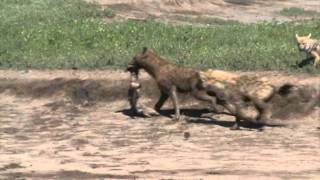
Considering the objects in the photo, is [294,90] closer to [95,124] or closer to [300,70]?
[300,70]

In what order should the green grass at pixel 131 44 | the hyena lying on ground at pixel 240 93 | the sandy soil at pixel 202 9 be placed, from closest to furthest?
the hyena lying on ground at pixel 240 93 < the green grass at pixel 131 44 < the sandy soil at pixel 202 9

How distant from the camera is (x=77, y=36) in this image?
699 inches

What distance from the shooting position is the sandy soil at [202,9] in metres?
27.3

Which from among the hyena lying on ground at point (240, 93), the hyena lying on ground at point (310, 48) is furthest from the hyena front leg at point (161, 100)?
the hyena lying on ground at point (310, 48)

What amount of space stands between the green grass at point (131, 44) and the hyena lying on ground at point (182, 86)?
181 centimetres

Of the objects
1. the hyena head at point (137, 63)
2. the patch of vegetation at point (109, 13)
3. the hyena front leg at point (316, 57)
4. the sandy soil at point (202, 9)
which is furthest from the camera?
the sandy soil at point (202, 9)

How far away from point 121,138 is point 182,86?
1.47 m

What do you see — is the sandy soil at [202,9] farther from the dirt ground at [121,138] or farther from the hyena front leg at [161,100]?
the hyena front leg at [161,100]

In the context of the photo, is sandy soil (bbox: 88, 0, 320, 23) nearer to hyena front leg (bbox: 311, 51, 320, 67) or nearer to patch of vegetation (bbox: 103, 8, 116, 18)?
patch of vegetation (bbox: 103, 8, 116, 18)

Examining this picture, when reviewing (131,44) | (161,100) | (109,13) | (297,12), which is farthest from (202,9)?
(161,100)

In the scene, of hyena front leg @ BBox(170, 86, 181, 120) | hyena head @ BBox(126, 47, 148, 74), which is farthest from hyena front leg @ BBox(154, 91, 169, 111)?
hyena head @ BBox(126, 47, 148, 74)

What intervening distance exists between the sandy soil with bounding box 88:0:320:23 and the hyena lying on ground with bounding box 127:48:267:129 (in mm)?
12119

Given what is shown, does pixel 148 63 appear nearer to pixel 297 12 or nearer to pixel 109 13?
pixel 109 13

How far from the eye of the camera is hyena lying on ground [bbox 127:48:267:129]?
11.4 metres
